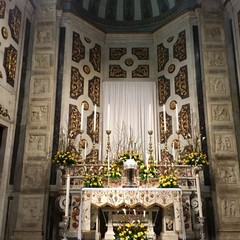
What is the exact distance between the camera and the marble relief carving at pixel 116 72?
10445 millimetres

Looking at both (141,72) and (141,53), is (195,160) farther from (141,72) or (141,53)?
(141,53)

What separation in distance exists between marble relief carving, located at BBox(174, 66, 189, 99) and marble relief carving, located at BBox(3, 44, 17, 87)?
4.89 metres

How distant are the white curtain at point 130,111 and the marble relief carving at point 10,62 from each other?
3074mm

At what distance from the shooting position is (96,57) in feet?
33.9

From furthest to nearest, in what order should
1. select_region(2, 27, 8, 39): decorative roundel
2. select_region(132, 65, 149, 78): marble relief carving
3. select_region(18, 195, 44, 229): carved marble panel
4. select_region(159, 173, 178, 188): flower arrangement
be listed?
select_region(132, 65, 149, 78): marble relief carving < select_region(2, 27, 8, 39): decorative roundel < select_region(18, 195, 44, 229): carved marble panel < select_region(159, 173, 178, 188): flower arrangement

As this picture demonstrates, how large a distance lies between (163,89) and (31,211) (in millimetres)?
5502

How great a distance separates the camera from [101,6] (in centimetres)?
1179

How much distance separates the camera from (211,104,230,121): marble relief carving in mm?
8336

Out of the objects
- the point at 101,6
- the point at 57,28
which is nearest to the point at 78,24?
the point at 57,28

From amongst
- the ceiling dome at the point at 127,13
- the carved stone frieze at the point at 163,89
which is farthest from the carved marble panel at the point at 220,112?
the ceiling dome at the point at 127,13

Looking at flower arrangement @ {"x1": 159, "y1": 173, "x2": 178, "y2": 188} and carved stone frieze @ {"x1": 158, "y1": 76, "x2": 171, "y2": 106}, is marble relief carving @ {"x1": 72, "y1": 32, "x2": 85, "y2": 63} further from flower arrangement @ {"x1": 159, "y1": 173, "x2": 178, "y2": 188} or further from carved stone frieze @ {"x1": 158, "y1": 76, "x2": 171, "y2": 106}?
flower arrangement @ {"x1": 159, "y1": 173, "x2": 178, "y2": 188}

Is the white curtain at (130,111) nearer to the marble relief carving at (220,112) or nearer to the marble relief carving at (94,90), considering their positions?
the marble relief carving at (94,90)

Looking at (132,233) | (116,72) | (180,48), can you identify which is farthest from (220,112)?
(132,233)

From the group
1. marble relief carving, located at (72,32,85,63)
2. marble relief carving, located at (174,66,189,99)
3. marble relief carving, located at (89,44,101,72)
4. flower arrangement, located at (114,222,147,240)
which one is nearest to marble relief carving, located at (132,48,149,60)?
marble relief carving, located at (89,44,101,72)
